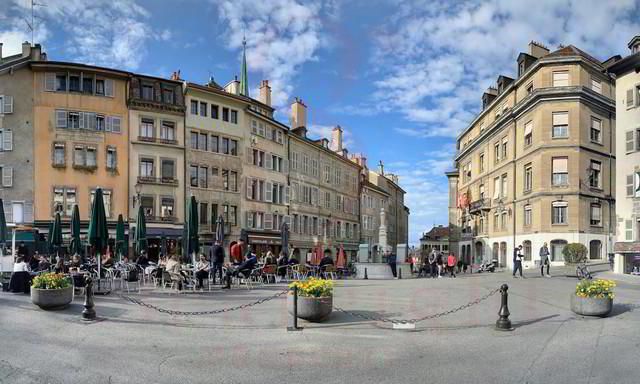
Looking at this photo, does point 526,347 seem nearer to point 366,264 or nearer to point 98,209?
point 98,209

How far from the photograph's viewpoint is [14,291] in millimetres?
15188

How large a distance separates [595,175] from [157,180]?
31.7m

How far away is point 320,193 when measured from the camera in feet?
176

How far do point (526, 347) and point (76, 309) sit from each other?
9802 mm

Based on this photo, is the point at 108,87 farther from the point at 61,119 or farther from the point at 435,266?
the point at 435,266

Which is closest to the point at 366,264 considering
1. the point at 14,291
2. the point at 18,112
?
the point at 14,291

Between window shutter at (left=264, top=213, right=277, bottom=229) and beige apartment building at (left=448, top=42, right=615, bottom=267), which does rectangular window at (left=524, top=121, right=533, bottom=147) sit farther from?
window shutter at (left=264, top=213, right=277, bottom=229)

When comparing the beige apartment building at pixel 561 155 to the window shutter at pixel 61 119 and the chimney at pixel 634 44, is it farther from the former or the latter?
the window shutter at pixel 61 119

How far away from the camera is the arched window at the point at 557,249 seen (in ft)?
122

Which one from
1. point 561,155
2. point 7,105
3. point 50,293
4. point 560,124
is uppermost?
point 7,105

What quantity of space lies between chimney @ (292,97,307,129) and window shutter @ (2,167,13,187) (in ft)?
88.4

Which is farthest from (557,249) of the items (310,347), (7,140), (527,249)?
(7,140)

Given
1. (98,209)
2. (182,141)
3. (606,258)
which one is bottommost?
(606,258)

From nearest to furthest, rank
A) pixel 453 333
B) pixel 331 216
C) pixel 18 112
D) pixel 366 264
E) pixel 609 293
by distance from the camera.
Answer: pixel 453 333
pixel 609 293
pixel 366 264
pixel 18 112
pixel 331 216
